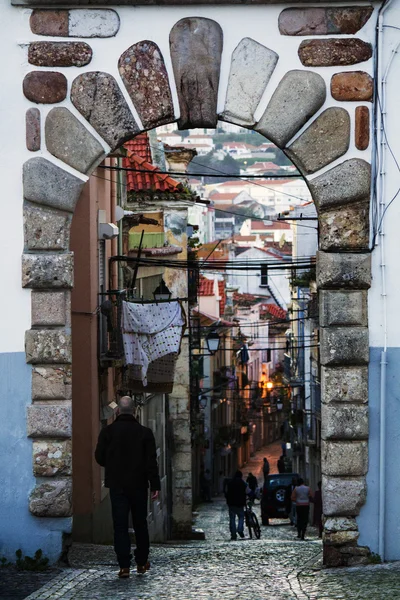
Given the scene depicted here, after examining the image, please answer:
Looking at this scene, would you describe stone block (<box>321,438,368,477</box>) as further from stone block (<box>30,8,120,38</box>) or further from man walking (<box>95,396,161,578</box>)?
stone block (<box>30,8,120,38</box>)

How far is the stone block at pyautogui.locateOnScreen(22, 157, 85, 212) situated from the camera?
28.6 feet

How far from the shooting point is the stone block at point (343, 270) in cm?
873

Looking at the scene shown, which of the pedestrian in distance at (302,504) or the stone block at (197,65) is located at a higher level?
the stone block at (197,65)

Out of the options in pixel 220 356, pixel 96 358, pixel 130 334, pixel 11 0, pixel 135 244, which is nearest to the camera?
pixel 11 0

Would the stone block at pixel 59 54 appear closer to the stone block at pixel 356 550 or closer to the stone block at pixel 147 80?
the stone block at pixel 147 80

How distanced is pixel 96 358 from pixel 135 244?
7935mm

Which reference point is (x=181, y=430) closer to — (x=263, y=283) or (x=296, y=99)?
(x=296, y=99)

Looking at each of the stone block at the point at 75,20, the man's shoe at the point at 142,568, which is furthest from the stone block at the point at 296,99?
the man's shoe at the point at 142,568

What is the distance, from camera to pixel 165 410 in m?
24.4

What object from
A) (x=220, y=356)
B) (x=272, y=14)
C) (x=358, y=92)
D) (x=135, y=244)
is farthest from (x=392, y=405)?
(x=220, y=356)

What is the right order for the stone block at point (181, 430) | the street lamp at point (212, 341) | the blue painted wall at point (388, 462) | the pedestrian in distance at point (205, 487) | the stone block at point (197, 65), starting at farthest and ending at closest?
the pedestrian in distance at point (205, 487)
the street lamp at point (212, 341)
the stone block at point (181, 430)
the blue painted wall at point (388, 462)
the stone block at point (197, 65)

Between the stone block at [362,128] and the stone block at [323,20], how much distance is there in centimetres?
56

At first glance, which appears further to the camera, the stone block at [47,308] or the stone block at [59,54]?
the stone block at [47,308]

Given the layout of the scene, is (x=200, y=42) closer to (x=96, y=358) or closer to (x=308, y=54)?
(x=308, y=54)
